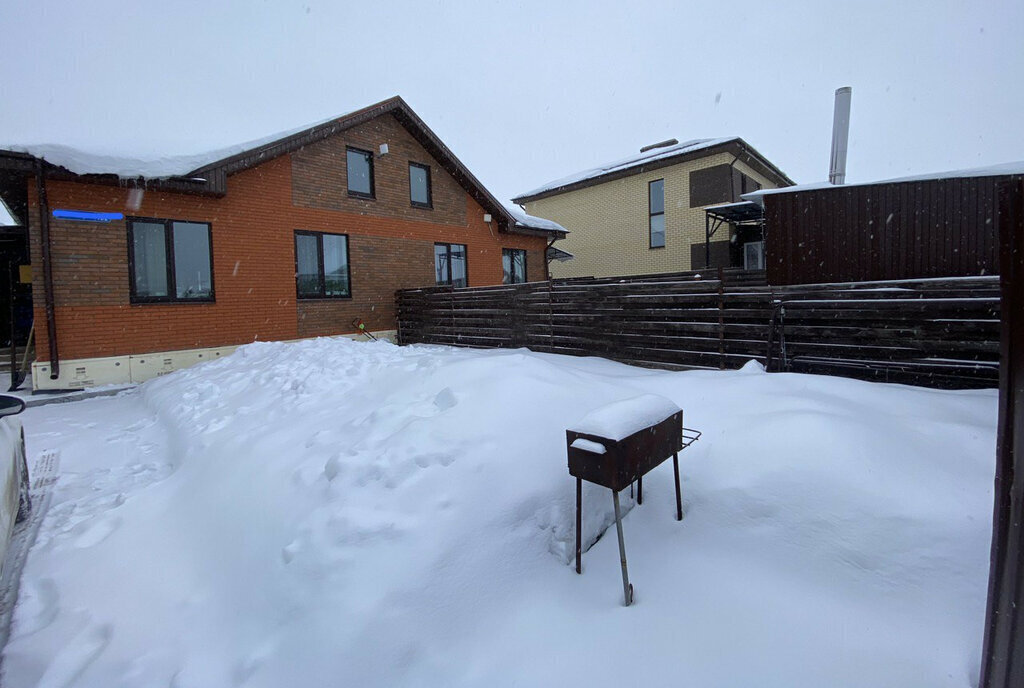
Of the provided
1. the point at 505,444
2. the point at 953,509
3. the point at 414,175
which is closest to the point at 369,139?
the point at 414,175

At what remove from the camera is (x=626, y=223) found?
21609mm

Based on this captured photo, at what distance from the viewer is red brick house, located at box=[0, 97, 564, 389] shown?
8570 mm

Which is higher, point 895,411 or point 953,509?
point 895,411

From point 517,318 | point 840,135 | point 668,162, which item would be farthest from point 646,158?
point 517,318

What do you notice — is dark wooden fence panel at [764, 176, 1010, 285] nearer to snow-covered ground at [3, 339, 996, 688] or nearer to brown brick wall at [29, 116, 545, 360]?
snow-covered ground at [3, 339, 996, 688]

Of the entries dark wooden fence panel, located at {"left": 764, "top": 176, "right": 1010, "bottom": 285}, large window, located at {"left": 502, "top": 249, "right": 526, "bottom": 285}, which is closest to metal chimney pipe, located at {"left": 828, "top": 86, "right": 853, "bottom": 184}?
dark wooden fence panel, located at {"left": 764, "top": 176, "right": 1010, "bottom": 285}

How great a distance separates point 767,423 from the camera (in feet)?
11.6

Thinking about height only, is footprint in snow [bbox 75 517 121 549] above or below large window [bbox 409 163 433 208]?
below

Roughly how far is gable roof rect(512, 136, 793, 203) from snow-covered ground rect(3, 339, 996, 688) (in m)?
16.6

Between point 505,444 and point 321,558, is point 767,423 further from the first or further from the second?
point 321,558

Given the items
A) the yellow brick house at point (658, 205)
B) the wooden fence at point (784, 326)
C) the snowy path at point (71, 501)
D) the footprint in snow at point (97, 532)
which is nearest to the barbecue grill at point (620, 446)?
the snowy path at point (71, 501)

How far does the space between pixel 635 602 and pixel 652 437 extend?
0.84 m

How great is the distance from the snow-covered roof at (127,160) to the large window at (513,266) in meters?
8.24

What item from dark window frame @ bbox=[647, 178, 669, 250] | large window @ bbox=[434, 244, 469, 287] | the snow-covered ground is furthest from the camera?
dark window frame @ bbox=[647, 178, 669, 250]
